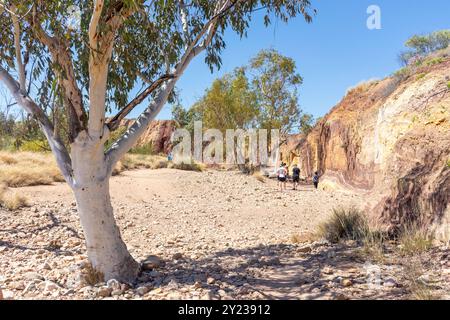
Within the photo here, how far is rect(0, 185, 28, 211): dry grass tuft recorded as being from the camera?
908 cm

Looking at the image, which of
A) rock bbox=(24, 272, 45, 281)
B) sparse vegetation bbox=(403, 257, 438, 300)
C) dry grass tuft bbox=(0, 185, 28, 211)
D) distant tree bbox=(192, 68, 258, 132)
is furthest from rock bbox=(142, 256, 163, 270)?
distant tree bbox=(192, 68, 258, 132)

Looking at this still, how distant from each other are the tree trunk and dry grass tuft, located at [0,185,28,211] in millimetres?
5781

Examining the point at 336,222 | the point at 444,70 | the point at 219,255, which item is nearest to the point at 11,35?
the point at 219,255

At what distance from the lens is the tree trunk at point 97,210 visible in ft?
13.8

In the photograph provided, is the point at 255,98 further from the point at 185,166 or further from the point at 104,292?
the point at 104,292

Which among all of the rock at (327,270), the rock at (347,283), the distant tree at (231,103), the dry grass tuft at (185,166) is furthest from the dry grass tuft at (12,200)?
the distant tree at (231,103)

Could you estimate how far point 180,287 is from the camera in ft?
13.2

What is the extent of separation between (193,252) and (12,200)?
545 cm

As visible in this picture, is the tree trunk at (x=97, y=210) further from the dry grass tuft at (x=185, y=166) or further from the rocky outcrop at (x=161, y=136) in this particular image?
the rocky outcrop at (x=161, y=136)

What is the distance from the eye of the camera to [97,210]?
14.0 ft

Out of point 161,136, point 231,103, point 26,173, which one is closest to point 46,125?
point 26,173

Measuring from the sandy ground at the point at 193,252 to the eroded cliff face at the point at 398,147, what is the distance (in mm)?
972

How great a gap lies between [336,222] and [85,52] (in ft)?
14.2

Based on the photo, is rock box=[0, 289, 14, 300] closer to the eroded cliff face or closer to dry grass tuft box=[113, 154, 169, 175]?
the eroded cliff face
